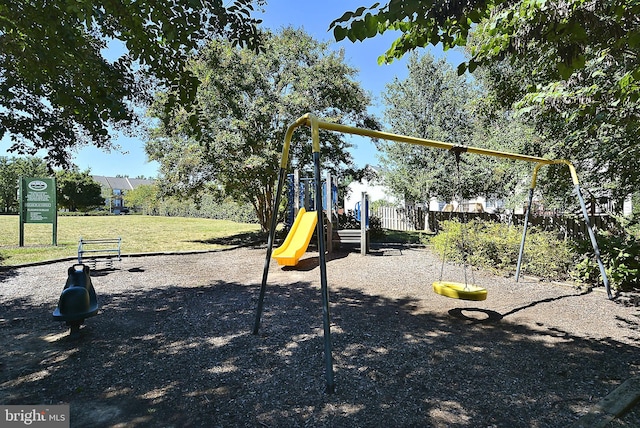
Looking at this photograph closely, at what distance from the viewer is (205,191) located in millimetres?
14203

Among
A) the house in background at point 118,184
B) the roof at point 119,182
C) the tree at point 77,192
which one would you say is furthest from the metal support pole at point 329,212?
the roof at point 119,182

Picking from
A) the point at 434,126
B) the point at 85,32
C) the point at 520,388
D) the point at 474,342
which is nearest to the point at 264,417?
the point at 520,388

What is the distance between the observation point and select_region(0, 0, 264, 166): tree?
2.82 meters

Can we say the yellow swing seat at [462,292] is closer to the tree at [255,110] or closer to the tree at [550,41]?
the tree at [550,41]

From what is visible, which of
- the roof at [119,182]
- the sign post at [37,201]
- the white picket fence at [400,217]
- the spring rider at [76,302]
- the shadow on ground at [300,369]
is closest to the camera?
the shadow on ground at [300,369]

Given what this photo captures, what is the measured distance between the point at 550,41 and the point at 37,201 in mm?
13915

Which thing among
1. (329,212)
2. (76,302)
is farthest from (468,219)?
(76,302)

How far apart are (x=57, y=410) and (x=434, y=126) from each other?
1945 cm

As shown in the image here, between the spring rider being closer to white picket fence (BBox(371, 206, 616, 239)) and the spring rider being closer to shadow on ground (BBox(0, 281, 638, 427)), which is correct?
shadow on ground (BBox(0, 281, 638, 427))

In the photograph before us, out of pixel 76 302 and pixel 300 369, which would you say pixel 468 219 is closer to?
pixel 300 369

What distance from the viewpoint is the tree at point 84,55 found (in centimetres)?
282

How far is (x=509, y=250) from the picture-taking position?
7.62 meters

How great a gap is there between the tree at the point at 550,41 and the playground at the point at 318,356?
2.54 meters

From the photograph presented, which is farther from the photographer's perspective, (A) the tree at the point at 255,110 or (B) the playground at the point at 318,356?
(A) the tree at the point at 255,110
